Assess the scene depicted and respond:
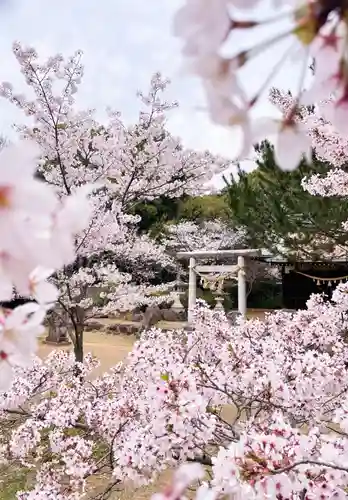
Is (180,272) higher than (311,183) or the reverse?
the reverse

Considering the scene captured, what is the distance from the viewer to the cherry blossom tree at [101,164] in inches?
183

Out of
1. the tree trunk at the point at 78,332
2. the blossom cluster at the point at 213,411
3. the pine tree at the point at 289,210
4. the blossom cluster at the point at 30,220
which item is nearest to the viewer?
the blossom cluster at the point at 30,220

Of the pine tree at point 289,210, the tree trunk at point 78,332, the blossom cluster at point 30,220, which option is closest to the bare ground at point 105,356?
the tree trunk at point 78,332

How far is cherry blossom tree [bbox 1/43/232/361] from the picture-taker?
464 cm

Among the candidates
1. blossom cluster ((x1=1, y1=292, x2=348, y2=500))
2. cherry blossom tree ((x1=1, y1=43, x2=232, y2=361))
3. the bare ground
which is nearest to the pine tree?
cherry blossom tree ((x1=1, y1=43, x2=232, y2=361))

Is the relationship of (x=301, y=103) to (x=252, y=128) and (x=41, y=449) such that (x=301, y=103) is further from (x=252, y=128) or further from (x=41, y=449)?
(x=41, y=449)

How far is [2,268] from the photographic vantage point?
32cm

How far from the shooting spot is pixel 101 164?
5.20m

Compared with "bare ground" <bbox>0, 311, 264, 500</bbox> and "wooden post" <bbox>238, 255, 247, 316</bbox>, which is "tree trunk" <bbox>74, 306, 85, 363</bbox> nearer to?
"bare ground" <bbox>0, 311, 264, 500</bbox>

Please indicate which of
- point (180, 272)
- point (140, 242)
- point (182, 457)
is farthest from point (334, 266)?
point (182, 457)

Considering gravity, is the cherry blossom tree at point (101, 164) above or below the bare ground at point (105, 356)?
above

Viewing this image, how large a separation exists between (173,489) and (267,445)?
3.35 feet

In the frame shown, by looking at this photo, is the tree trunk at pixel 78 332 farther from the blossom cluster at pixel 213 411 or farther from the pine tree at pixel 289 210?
the pine tree at pixel 289 210

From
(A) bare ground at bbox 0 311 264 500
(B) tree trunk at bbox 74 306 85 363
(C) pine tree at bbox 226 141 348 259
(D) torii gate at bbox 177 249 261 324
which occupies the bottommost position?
(A) bare ground at bbox 0 311 264 500
